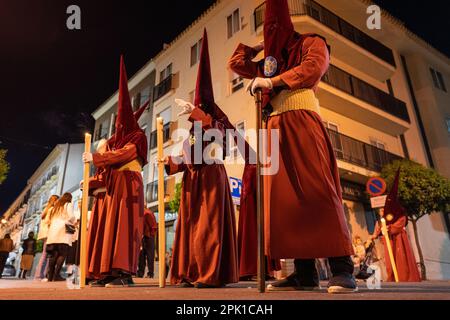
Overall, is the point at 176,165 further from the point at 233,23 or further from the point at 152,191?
the point at 152,191

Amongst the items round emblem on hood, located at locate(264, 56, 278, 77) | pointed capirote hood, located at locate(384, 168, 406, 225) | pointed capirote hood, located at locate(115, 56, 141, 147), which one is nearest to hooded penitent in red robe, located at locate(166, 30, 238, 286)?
pointed capirote hood, located at locate(115, 56, 141, 147)

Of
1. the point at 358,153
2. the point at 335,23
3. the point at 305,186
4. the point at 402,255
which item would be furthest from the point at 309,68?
the point at 335,23

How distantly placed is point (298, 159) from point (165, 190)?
15.4 meters

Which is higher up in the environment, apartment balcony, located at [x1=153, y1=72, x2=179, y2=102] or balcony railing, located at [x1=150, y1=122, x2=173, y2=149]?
apartment balcony, located at [x1=153, y1=72, x2=179, y2=102]

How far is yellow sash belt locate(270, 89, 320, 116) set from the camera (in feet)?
9.64

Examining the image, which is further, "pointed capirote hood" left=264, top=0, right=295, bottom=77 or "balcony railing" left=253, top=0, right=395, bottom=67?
"balcony railing" left=253, top=0, right=395, bottom=67

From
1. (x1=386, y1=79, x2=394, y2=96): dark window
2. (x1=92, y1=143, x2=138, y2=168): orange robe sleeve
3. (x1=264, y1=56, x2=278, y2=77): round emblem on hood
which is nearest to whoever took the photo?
(x1=264, y1=56, x2=278, y2=77): round emblem on hood

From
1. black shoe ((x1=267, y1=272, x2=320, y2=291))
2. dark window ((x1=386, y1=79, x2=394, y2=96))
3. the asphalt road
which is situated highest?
dark window ((x1=386, y1=79, x2=394, y2=96))

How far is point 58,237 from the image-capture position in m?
7.55

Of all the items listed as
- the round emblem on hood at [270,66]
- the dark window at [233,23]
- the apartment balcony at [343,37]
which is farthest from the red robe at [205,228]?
the dark window at [233,23]

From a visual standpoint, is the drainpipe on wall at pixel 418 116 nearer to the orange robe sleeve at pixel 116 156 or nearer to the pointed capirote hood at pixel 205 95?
the pointed capirote hood at pixel 205 95

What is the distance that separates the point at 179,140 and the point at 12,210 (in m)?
60.3

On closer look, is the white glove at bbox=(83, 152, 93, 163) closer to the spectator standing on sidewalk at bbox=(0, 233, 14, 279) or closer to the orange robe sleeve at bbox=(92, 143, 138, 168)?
the orange robe sleeve at bbox=(92, 143, 138, 168)

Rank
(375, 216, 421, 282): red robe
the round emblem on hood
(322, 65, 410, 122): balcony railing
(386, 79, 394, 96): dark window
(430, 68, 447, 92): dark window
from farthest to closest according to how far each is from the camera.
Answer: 1. (430, 68, 447, 92): dark window
2. (386, 79, 394, 96): dark window
3. (322, 65, 410, 122): balcony railing
4. (375, 216, 421, 282): red robe
5. the round emblem on hood
